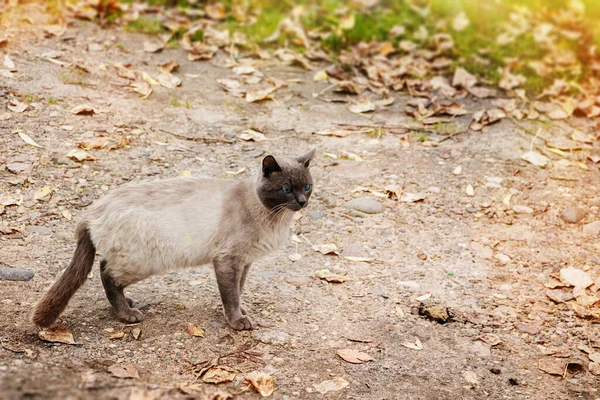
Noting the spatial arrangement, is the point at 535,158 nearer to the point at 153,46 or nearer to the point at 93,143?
the point at 93,143

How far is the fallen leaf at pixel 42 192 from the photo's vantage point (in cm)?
484

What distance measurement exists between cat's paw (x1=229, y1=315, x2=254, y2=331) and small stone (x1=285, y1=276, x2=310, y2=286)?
0.60m

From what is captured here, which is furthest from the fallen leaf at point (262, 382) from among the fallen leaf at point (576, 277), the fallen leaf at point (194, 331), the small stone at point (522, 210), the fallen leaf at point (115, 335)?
the small stone at point (522, 210)

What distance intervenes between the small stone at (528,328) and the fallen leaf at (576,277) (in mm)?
545

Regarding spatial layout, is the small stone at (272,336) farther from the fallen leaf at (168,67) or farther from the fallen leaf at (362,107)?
the fallen leaf at (168,67)

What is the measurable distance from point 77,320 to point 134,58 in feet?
12.5

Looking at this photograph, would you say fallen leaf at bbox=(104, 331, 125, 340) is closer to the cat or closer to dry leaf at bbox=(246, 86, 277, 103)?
the cat

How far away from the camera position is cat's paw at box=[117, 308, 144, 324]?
3.83 meters

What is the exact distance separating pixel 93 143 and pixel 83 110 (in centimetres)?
50

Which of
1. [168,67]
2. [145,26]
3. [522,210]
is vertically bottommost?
[522,210]

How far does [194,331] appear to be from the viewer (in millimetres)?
3822

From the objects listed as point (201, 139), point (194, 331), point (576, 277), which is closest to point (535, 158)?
point (576, 277)

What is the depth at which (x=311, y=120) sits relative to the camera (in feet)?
20.9

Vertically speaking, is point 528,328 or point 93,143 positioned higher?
point 93,143
